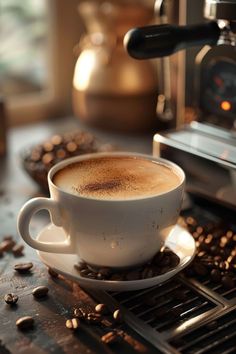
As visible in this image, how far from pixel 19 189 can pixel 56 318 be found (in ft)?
1.07

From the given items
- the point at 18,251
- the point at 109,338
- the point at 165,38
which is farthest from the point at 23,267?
the point at 165,38

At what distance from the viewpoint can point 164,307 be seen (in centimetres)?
50

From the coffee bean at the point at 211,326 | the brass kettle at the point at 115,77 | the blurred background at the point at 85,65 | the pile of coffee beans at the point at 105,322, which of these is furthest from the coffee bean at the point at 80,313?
the brass kettle at the point at 115,77

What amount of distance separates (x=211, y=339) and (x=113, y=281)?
0.10 metres

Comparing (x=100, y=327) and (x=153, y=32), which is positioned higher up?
(x=153, y=32)

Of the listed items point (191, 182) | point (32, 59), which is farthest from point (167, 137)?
point (32, 59)

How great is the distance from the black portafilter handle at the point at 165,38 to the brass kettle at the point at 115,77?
33cm

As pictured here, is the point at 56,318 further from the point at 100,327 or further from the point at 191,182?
the point at 191,182

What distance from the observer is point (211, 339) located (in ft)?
1.49

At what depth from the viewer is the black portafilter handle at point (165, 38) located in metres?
0.56

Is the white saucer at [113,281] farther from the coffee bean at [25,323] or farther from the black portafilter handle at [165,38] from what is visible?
the black portafilter handle at [165,38]

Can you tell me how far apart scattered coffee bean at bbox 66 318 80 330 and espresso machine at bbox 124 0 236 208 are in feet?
0.77

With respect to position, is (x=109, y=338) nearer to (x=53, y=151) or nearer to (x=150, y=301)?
(x=150, y=301)

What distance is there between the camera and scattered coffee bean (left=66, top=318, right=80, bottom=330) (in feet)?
1.53
